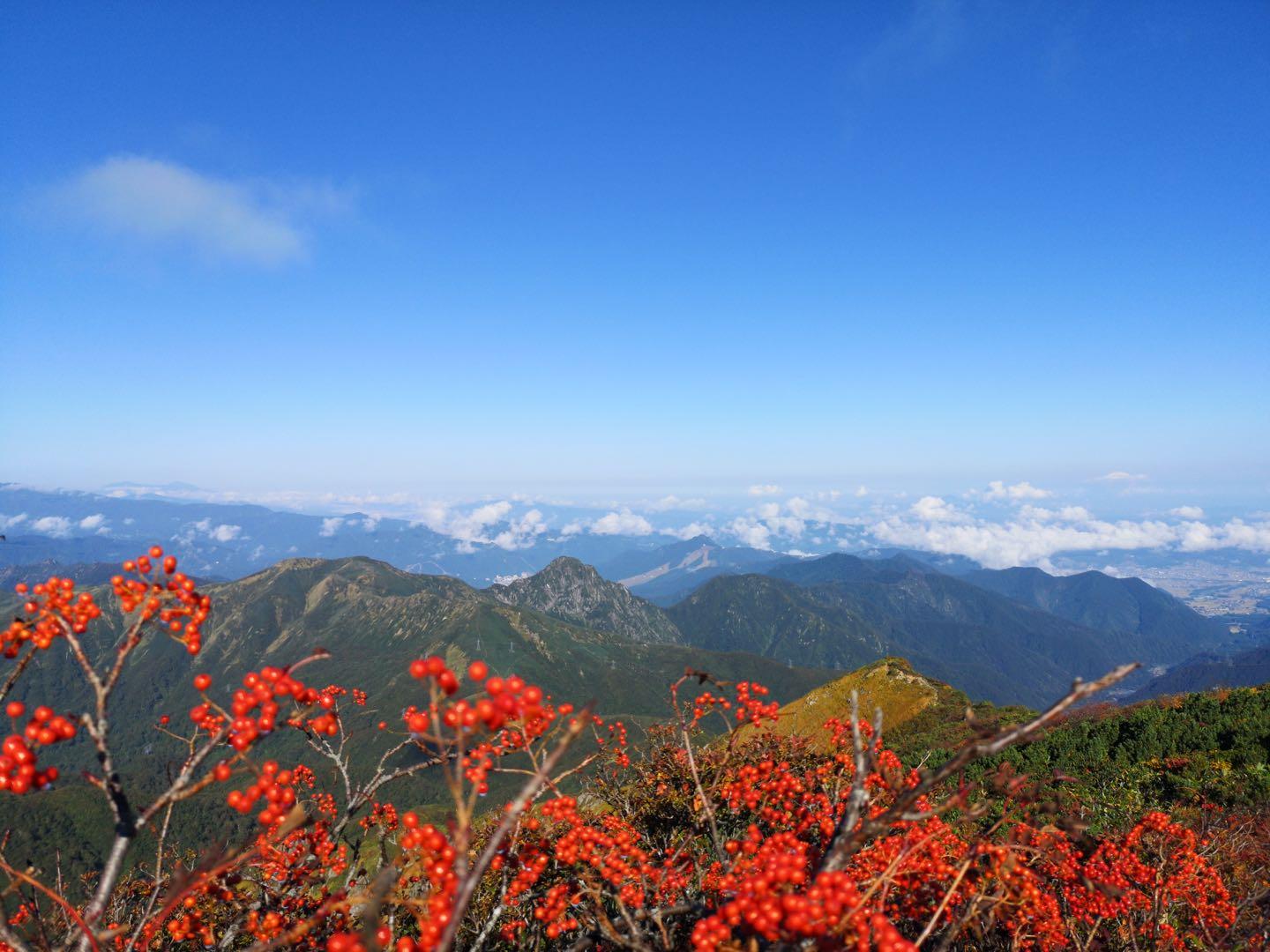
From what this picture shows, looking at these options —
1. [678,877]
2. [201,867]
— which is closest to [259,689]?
[201,867]

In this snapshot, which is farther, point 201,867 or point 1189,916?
point 1189,916

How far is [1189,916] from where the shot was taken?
35.4 feet

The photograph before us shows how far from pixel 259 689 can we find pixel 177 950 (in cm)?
1357

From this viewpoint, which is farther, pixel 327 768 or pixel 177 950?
pixel 327 768

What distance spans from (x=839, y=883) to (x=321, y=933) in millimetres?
9423

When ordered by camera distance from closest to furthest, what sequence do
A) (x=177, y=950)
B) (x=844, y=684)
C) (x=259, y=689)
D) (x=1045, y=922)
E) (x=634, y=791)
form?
(x=259, y=689) → (x=1045, y=922) → (x=177, y=950) → (x=634, y=791) → (x=844, y=684)

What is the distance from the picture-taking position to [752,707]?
11266 mm

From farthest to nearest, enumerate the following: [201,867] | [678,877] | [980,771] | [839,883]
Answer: [980,771]
[678,877]
[839,883]
[201,867]

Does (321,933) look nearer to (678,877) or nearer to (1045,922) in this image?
(678,877)

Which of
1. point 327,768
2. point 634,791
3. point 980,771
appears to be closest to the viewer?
point 634,791

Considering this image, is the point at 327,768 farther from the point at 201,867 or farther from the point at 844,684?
the point at 201,867

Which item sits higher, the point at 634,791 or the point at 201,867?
the point at 201,867

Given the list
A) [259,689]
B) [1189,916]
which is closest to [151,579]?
[259,689]

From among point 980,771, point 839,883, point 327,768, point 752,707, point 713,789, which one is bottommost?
point 327,768
